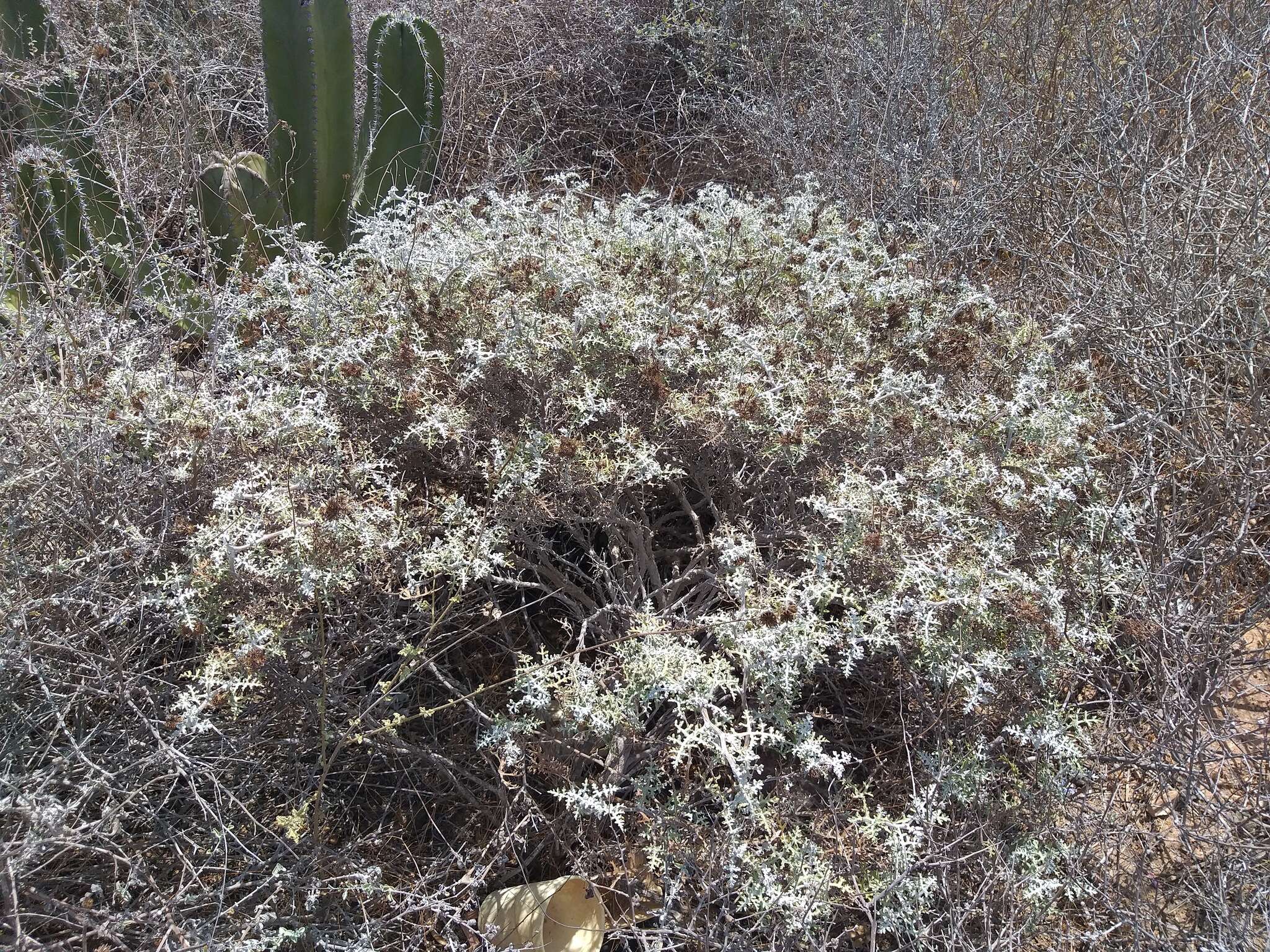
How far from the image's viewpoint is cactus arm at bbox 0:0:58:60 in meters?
3.04

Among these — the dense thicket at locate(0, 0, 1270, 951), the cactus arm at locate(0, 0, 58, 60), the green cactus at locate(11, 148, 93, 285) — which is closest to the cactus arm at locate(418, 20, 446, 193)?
the dense thicket at locate(0, 0, 1270, 951)

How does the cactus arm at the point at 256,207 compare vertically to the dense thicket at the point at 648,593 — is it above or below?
above

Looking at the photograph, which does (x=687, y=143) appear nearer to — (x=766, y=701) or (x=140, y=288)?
(x=140, y=288)

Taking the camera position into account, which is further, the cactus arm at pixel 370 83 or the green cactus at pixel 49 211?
the cactus arm at pixel 370 83

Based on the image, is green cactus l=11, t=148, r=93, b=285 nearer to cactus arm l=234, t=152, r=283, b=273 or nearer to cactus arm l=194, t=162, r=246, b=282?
cactus arm l=194, t=162, r=246, b=282

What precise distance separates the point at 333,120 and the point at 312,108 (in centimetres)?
8

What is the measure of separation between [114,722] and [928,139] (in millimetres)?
3290

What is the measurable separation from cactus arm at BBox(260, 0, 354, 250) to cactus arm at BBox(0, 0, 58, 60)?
0.75 m

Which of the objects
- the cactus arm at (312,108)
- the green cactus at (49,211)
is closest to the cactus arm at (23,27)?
the green cactus at (49,211)

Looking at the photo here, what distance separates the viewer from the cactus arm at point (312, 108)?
3.07 meters

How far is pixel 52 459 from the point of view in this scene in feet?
6.41

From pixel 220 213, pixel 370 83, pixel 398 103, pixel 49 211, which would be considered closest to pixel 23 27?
pixel 49 211

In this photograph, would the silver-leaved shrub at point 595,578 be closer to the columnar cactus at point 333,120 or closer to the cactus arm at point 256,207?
the cactus arm at point 256,207

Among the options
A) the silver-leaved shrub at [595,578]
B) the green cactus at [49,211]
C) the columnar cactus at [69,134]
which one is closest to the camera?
the silver-leaved shrub at [595,578]
